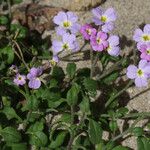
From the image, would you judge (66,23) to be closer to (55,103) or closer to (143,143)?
(55,103)

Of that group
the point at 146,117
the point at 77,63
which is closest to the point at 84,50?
the point at 77,63

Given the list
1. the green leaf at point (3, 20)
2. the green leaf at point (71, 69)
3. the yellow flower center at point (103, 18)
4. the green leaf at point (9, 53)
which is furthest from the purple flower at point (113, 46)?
the green leaf at point (3, 20)

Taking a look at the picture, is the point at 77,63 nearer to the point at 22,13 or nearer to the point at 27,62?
the point at 27,62

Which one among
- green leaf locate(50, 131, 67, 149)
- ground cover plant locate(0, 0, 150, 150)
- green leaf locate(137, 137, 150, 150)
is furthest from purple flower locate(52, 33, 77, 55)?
green leaf locate(137, 137, 150, 150)

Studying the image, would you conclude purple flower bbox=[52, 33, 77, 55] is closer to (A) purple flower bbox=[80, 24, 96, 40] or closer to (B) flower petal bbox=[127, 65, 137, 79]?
(A) purple flower bbox=[80, 24, 96, 40]

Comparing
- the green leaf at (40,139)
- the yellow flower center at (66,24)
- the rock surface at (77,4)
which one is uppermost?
the rock surface at (77,4)

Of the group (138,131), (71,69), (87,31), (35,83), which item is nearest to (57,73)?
(71,69)

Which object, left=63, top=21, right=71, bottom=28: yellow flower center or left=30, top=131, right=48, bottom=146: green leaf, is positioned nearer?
left=30, top=131, right=48, bottom=146: green leaf

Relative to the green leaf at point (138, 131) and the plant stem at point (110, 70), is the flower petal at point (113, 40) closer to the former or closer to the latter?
the plant stem at point (110, 70)

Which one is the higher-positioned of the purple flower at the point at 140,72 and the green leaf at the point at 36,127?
the purple flower at the point at 140,72
